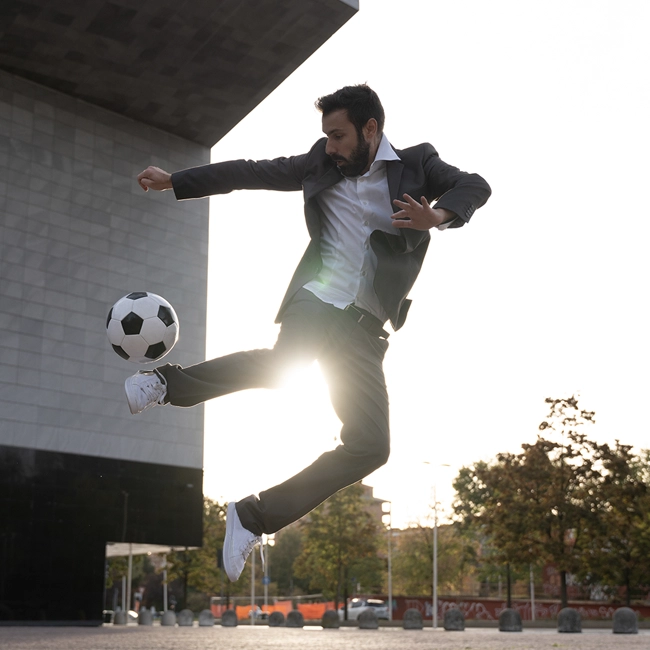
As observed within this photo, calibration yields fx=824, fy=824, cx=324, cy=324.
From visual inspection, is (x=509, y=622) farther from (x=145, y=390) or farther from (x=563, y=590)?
(x=145, y=390)

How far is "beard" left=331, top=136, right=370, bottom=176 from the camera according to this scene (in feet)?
14.3

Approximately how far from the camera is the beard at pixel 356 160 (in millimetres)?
4371

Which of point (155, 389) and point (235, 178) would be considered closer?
point (155, 389)

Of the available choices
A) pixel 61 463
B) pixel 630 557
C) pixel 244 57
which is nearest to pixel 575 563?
pixel 630 557

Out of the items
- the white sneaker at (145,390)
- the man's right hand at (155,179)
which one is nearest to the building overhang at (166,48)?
the man's right hand at (155,179)

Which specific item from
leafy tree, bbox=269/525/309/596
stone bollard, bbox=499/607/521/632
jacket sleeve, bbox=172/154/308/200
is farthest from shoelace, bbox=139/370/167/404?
leafy tree, bbox=269/525/309/596

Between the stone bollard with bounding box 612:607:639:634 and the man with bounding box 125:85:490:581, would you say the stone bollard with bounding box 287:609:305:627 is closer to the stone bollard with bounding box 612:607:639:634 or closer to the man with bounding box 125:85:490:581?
the stone bollard with bounding box 612:607:639:634

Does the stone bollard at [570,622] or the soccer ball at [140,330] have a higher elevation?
the soccer ball at [140,330]

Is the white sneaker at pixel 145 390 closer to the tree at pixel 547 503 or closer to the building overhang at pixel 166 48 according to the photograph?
the building overhang at pixel 166 48

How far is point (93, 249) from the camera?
27.6 m

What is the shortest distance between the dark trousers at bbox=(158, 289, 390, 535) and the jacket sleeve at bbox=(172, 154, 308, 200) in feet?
2.46

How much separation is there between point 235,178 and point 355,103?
873 mm

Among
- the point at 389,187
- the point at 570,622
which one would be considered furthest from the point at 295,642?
the point at 570,622

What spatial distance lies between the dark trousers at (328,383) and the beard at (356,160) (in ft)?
2.33
